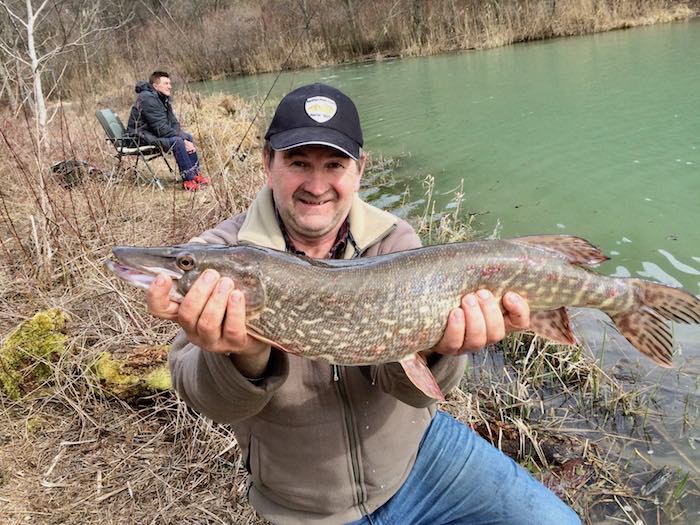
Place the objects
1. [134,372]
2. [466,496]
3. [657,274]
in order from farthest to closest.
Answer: [657,274]
[134,372]
[466,496]

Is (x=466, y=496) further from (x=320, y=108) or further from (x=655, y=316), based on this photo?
(x=320, y=108)

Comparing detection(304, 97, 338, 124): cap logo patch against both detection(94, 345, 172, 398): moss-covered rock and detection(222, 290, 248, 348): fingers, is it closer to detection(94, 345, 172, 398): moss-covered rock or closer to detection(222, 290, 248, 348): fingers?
detection(222, 290, 248, 348): fingers

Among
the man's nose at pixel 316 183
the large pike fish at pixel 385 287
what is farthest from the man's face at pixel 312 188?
the large pike fish at pixel 385 287

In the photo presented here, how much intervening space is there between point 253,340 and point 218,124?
7.93 meters

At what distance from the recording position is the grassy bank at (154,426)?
2258mm

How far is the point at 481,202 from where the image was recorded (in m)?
6.02

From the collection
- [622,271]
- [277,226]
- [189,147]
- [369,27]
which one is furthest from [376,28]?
[277,226]

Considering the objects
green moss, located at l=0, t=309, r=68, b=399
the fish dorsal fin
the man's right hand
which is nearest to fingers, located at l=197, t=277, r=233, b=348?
the man's right hand

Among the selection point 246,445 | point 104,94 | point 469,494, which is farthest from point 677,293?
point 104,94

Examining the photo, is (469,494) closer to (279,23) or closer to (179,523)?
(179,523)

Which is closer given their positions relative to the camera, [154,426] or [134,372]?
[154,426]

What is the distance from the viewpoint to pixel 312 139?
169 cm

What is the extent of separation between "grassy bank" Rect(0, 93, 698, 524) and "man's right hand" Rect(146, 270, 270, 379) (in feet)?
3.33

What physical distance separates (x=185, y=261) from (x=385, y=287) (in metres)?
0.60
